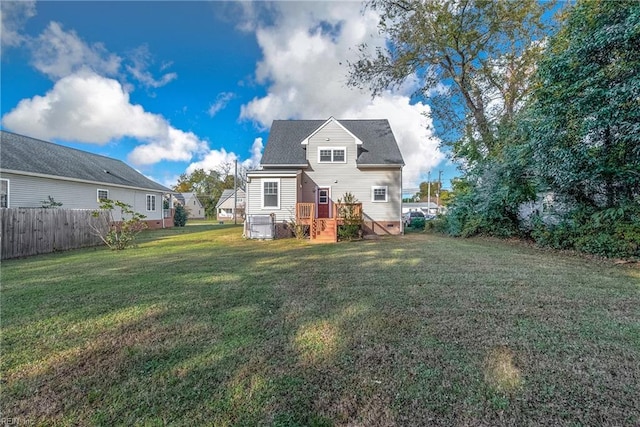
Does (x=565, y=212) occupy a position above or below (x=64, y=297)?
above

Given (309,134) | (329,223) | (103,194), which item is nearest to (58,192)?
(103,194)

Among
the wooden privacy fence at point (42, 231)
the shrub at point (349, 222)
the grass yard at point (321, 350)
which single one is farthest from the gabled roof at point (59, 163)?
the shrub at point (349, 222)

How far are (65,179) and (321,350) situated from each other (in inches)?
689

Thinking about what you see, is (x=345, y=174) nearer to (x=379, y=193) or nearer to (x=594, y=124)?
(x=379, y=193)

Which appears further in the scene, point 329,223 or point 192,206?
point 192,206

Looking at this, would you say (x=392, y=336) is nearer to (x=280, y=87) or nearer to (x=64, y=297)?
(x=64, y=297)

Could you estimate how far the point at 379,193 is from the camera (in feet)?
49.1

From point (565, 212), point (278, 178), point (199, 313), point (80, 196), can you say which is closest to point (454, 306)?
point (199, 313)

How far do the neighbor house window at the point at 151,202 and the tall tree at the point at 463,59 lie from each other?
1664 centimetres

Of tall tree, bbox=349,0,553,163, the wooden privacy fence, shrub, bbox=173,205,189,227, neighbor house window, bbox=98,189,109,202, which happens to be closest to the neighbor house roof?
tall tree, bbox=349,0,553,163

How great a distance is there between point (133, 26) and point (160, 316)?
10.5 m

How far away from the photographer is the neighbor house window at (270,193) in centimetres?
1367

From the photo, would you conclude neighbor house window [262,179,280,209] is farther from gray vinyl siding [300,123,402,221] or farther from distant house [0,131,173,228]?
distant house [0,131,173,228]

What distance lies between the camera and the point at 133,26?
9.38 meters
